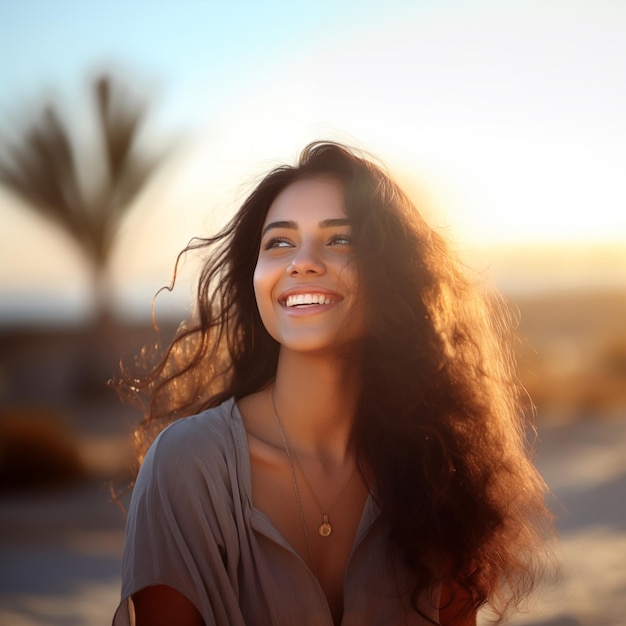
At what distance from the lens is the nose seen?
2537 mm

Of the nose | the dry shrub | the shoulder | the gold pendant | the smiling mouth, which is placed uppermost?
the nose

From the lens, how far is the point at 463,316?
2916 millimetres

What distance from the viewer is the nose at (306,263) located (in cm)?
254

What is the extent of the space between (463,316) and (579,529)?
3870 millimetres

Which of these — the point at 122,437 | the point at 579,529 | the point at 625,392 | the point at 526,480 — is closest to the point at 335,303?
the point at 526,480

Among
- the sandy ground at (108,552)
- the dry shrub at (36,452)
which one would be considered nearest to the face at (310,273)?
the sandy ground at (108,552)

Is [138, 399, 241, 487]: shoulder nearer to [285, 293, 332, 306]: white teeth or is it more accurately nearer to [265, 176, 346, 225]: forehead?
[285, 293, 332, 306]: white teeth

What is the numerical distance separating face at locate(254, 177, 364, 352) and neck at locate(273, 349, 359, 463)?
0.06 metres

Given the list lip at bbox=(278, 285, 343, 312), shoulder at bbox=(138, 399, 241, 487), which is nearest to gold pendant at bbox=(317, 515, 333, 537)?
shoulder at bbox=(138, 399, 241, 487)

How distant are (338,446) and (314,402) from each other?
0.52 ft

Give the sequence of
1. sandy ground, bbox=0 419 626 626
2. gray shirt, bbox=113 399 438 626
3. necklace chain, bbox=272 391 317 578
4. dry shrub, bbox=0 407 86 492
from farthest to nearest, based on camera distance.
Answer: dry shrub, bbox=0 407 86 492
sandy ground, bbox=0 419 626 626
necklace chain, bbox=272 391 317 578
gray shirt, bbox=113 399 438 626

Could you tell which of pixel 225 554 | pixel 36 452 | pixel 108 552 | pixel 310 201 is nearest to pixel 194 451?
pixel 225 554

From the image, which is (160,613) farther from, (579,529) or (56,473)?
(56,473)

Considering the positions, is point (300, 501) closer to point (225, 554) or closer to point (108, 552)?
point (225, 554)
